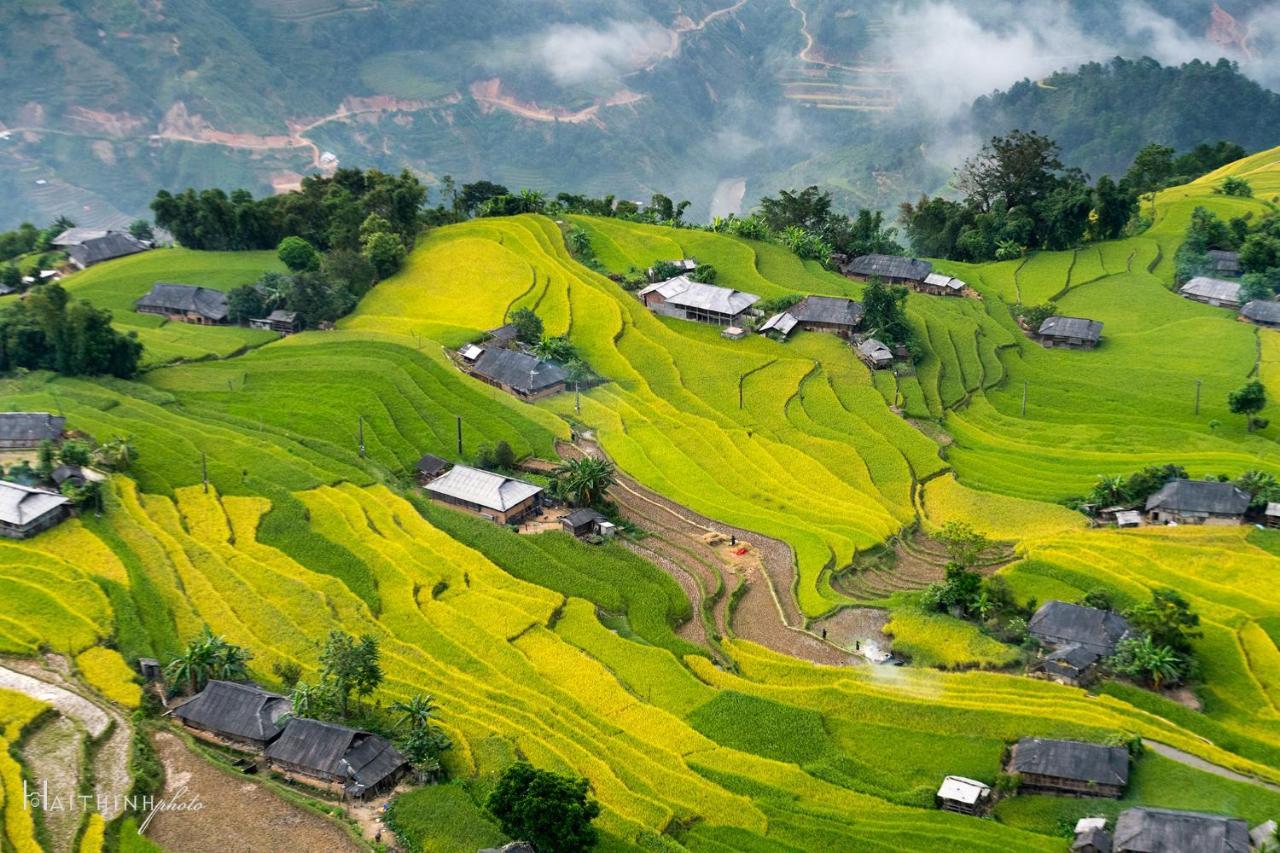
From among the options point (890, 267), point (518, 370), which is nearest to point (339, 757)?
point (518, 370)

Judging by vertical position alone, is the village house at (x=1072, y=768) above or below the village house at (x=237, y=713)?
below

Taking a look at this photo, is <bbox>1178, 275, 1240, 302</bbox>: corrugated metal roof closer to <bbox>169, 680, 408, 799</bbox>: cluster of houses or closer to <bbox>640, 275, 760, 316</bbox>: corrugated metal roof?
<bbox>640, 275, 760, 316</bbox>: corrugated metal roof

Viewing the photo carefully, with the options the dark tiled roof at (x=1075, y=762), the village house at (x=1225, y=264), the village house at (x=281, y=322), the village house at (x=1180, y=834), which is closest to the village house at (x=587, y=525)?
the dark tiled roof at (x=1075, y=762)

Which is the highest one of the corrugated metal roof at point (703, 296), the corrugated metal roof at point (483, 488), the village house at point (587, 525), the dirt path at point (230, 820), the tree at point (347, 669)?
the tree at point (347, 669)

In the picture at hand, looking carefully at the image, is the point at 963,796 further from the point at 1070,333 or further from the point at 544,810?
the point at 1070,333

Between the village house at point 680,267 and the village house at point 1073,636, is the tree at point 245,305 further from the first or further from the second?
the village house at point 1073,636

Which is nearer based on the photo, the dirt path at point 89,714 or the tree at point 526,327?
the dirt path at point 89,714
